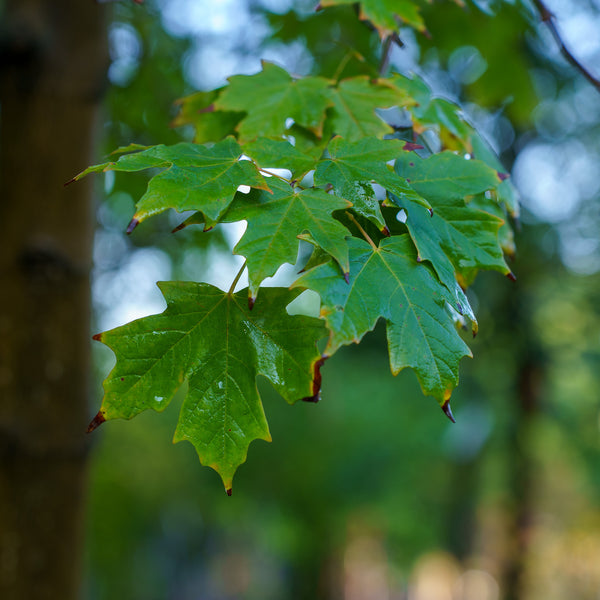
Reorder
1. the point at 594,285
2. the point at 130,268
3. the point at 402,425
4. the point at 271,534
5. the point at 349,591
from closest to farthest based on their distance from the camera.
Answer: the point at 130,268 < the point at 594,285 < the point at 402,425 < the point at 271,534 < the point at 349,591

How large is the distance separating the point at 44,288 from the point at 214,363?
917mm

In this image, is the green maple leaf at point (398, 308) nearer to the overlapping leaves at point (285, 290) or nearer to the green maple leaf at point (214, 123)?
the overlapping leaves at point (285, 290)

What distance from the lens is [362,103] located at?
873 millimetres

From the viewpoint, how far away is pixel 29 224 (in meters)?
1.38

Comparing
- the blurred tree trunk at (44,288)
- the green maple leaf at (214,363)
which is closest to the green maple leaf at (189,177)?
the green maple leaf at (214,363)

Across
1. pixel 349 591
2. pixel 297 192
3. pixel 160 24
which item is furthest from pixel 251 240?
pixel 349 591

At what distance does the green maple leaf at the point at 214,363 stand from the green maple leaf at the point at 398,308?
0.05 meters

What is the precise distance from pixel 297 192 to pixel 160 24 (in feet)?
6.97

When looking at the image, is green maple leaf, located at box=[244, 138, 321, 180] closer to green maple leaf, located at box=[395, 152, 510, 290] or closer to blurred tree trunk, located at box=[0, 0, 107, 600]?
green maple leaf, located at box=[395, 152, 510, 290]

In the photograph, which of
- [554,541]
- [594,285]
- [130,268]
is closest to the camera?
[130,268]

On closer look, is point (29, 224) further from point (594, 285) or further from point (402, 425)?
point (402, 425)

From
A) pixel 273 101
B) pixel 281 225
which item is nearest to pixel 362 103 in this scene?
pixel 273 101

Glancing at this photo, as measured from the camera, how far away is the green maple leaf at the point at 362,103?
0.85 m

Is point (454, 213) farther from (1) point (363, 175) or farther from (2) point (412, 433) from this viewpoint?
(2) point (412, 433)
